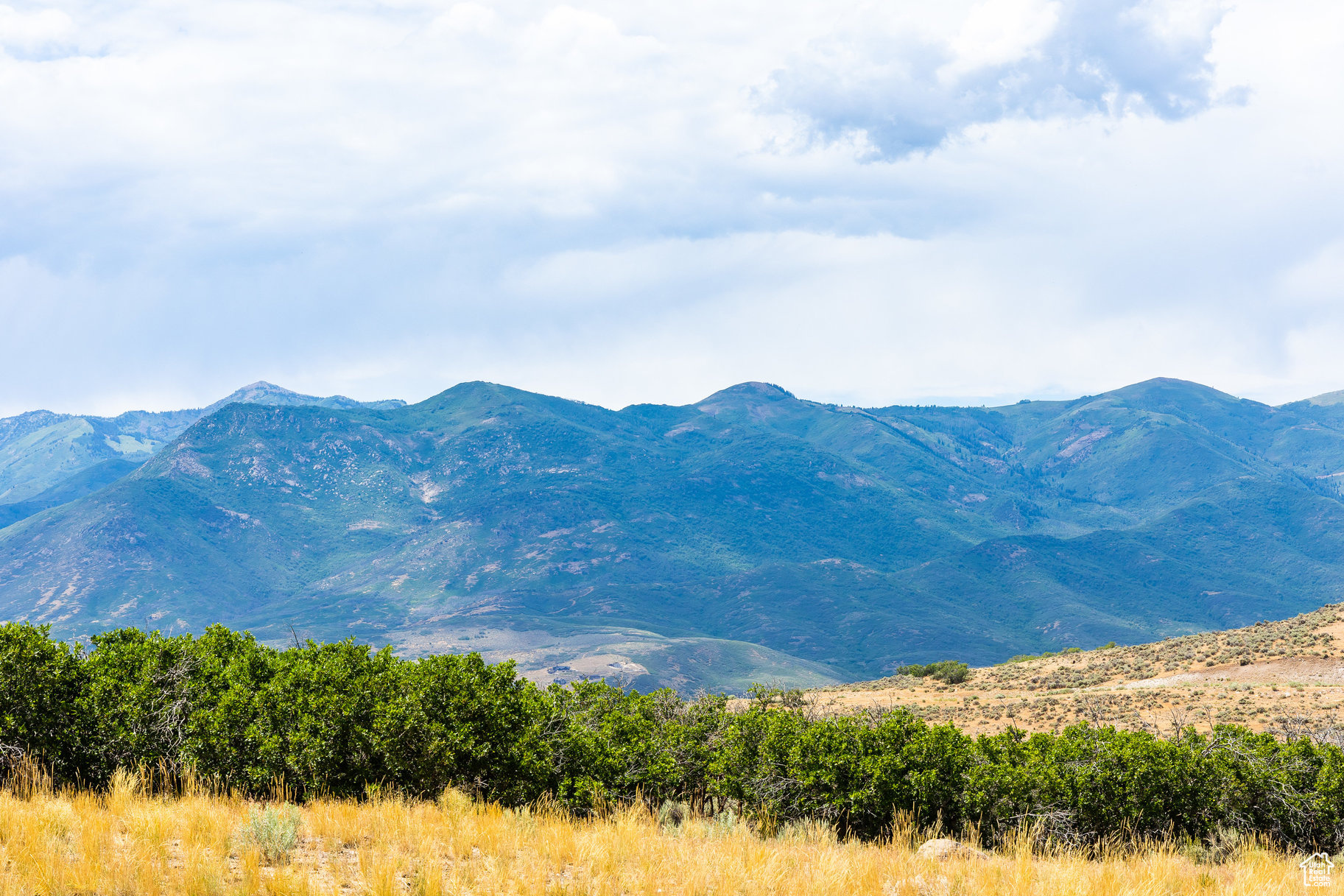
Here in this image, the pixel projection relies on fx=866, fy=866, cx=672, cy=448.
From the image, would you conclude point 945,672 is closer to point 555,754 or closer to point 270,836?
point 555,754

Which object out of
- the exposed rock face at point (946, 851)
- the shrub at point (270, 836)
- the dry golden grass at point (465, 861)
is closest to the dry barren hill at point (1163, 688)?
the exposed rock face at point (946, 851)

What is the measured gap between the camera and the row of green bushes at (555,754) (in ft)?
50.0

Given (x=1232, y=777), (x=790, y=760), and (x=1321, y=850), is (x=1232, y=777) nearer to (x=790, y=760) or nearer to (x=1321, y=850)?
(x=1321, y=850)

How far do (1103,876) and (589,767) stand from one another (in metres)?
9.72

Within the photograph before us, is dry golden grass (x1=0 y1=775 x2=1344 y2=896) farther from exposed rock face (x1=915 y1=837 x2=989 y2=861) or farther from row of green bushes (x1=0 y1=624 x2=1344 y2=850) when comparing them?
row of green bushes (x1=0 y1=624 x2=1344 y2=850)

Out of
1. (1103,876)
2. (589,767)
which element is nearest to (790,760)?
(589,767)

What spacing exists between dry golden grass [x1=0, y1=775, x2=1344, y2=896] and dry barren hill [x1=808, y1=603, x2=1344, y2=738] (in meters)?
17.5

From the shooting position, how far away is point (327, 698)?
15750mm

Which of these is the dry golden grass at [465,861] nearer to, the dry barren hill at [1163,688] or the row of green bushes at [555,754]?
the row of green bushes at [555,754]

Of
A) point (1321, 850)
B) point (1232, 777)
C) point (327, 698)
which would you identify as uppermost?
point (327, 698)

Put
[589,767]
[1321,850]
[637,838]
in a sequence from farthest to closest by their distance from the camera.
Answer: [589,767] → [1321,850] → [637,838]

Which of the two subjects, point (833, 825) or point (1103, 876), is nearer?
point (1103, 876)

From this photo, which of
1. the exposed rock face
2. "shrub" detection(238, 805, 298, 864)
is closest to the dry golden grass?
"shrub" detection(238, 805, 298, 864)

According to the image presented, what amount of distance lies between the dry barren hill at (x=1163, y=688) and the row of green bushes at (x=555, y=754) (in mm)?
12280
